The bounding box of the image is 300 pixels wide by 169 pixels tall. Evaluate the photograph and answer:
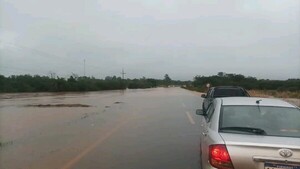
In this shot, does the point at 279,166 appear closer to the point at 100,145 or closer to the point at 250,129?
the point at 250,129

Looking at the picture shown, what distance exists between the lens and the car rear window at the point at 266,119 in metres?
5.61

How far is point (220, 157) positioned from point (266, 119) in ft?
4.07

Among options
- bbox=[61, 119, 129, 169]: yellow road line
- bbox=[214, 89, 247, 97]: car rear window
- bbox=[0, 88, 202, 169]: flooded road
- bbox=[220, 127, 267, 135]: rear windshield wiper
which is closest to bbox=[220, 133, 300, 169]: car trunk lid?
bbox=[220, 127, 267, 135]: rear windshield wiper

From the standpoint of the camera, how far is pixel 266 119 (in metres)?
5.90

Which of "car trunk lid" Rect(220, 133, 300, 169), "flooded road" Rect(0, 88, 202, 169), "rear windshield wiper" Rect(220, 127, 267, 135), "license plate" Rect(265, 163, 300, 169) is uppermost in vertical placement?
"rear windshield wiper" Rect(220, 127, 267, 135)

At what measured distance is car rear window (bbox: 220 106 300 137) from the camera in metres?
5.61

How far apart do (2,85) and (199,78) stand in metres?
75.4

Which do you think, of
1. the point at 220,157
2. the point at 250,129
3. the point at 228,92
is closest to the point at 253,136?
the point at 250,129

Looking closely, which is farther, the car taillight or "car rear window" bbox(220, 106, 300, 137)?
"car rear window" bbox(220, 106, 300, 137)

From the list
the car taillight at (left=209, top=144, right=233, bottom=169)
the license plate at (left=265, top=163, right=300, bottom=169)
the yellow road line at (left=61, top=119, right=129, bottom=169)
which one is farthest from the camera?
the yellow road line at (left=61, top=119, right=129, bottom=169)

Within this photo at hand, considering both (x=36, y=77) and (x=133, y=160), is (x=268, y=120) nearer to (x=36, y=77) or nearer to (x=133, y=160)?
(x=133, y=160)

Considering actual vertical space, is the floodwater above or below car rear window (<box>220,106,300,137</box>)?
below

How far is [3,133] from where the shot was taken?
46.0 feet

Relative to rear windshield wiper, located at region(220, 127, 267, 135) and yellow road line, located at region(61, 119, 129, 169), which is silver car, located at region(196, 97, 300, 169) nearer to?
rear windshield wiper, located at region(220, 127, 267, 135)
